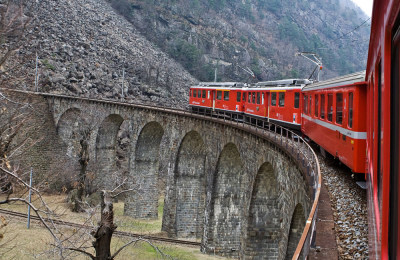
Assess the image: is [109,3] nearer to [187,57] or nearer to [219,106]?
[187,57]

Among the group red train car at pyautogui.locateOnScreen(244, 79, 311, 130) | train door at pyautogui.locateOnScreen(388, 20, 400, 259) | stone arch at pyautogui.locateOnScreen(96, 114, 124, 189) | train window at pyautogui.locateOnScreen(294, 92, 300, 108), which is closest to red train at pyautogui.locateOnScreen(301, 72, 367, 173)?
train window at pyautogui.locateOnScreen(294, 92, 300, 108)

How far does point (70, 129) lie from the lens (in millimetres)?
43938

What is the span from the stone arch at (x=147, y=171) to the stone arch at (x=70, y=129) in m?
12.0

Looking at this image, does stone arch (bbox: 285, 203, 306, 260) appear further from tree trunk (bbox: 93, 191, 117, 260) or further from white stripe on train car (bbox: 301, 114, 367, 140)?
tree trunk (bbox: 93, 191, 117, 260)

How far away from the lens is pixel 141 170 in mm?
32594

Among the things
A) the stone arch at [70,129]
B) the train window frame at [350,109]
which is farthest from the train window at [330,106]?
the stone arch at [70,129]

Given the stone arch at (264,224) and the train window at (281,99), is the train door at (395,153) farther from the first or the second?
the train window at (281,99)

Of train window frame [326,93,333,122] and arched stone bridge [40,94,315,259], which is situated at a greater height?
train window frame [326,93,333,122]

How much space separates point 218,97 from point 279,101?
9864 mm

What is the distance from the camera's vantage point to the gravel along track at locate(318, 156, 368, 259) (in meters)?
5.45

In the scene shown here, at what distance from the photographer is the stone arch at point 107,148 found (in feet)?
124

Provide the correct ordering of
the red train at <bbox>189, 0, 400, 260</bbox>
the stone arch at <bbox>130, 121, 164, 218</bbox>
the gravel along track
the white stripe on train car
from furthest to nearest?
the stone arch at <bbox>130, 121, 164, 218</bbox>
the white stripe on train car
the gravel along track
the red train at <bbox>189, 0, 400, 260</bbox>

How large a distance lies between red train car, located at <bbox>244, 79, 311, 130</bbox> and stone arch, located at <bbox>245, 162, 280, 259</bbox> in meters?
2.97

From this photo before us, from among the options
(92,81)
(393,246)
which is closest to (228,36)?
(92,81)
